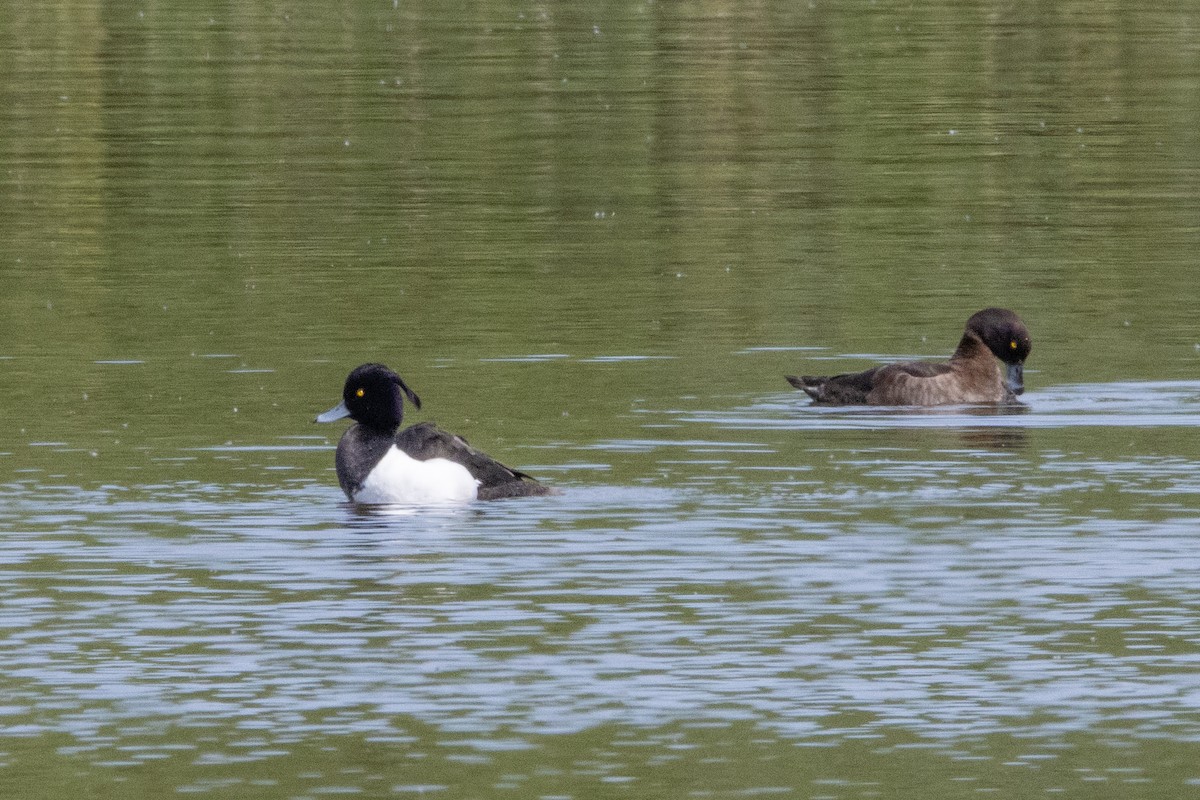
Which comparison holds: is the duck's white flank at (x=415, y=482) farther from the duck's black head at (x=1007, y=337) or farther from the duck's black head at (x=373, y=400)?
the duck's black head at (x=1007, y=337)

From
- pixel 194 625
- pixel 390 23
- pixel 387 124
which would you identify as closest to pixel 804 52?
pixel 390 23

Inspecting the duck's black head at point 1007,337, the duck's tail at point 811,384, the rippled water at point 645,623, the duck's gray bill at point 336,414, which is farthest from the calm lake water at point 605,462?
the duck's gray bill at point 336,414

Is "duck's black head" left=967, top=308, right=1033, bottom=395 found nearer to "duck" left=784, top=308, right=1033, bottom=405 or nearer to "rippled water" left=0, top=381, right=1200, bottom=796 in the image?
"duck" left=784, top=308, right=1033, bottom=405

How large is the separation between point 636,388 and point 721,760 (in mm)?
10463

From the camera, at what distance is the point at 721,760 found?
37.8 ft

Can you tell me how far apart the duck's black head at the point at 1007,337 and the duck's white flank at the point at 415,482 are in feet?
19.5

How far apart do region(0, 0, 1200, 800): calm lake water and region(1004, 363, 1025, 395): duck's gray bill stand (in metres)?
0.26

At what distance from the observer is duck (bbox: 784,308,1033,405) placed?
21.7 metres

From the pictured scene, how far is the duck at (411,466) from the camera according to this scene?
1778 centimetres

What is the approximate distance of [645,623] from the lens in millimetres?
14078

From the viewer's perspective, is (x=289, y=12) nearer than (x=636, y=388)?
No

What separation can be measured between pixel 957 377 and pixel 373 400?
574 cm

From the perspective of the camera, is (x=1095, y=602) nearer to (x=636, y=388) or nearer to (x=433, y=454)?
(x=433, y=454)

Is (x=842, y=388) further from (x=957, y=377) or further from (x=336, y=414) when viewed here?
(x=336, y=414)
